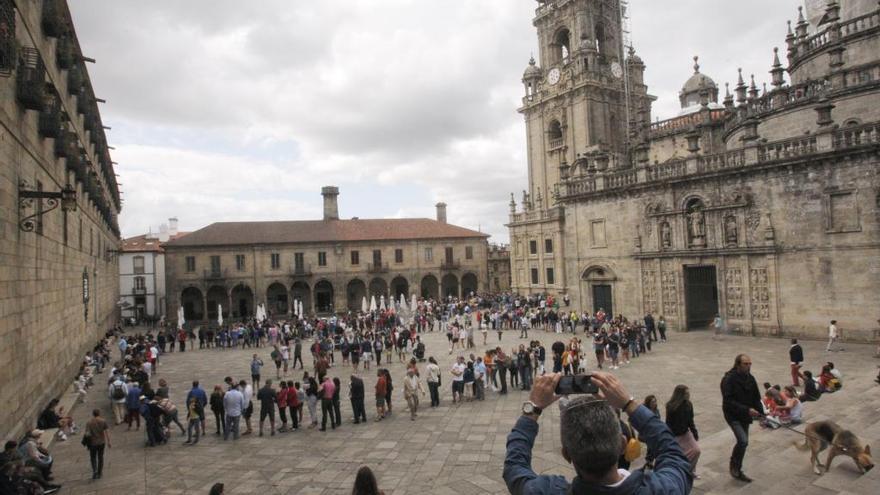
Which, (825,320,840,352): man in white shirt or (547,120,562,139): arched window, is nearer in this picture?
(825,320,840,352): man in white shirt

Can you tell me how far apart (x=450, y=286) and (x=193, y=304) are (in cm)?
2350

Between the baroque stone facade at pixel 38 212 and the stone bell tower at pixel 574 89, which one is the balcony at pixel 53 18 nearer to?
the baroque stone facade at pixel 38 212

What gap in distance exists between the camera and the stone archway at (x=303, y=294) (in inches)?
1820

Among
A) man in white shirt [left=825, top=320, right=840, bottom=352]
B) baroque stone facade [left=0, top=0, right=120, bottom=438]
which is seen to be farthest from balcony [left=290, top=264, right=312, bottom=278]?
man in white shirt [left=825, top=320, right=840, bottom=352]

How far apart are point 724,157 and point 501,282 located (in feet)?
119

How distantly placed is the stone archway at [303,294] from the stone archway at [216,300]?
223 inches

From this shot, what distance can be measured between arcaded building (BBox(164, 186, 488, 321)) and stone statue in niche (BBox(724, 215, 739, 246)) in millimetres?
28951

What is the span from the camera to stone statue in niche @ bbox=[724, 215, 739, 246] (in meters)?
22.0

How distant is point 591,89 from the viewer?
131 ft

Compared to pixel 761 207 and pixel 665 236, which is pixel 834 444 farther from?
pixel 665 236

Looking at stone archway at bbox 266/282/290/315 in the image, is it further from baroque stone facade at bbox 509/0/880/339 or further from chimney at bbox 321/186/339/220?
baroque stone facade at bbox 509/0/880/339

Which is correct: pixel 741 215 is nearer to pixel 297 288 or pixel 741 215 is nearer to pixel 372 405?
pixel 372 405

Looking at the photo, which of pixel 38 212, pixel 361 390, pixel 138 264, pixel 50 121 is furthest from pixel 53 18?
pixel 138 264

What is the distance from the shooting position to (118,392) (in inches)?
496
